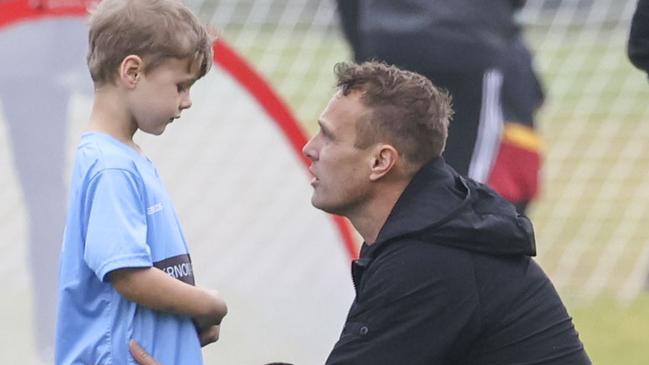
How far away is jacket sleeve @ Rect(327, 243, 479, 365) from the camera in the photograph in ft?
10.0

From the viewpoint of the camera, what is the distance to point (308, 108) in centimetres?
721

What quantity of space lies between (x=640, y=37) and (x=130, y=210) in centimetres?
148

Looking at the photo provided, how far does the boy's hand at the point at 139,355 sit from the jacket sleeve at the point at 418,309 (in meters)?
0.37

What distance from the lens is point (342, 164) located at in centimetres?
329

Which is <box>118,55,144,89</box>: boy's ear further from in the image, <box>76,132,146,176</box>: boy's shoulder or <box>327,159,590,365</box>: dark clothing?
<box>327,159,590,365</box>: dark clothing

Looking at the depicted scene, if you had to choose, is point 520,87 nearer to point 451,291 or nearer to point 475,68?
point 475,68

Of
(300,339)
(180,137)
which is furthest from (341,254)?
(180,137)

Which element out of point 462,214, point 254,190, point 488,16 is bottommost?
point 254,190

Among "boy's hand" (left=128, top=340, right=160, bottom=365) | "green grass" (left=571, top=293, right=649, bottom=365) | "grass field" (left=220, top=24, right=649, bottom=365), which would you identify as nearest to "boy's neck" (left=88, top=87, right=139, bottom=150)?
"boy's hand" (left=128, top=340, right=160, bottom=365)

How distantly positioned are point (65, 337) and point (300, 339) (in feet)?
5.89

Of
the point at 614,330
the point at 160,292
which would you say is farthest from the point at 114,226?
the point at 614,330

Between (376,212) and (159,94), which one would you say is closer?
(159,94)

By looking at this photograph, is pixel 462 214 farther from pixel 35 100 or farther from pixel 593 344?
pixel 593 344

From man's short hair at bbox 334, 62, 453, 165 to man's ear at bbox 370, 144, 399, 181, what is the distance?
0.01 m
